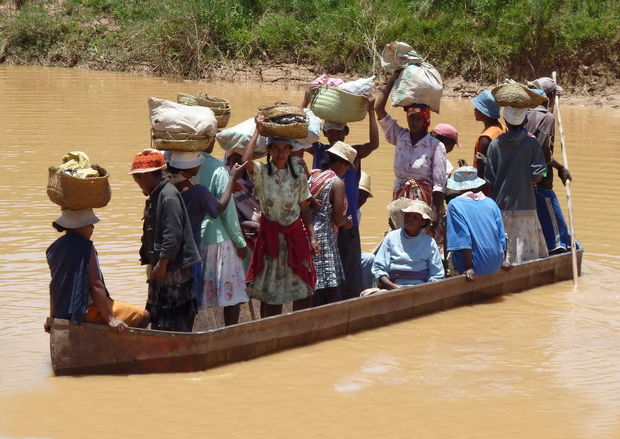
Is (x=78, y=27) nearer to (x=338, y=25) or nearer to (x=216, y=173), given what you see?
(x=338, y=25)

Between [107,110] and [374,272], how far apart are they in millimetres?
10721

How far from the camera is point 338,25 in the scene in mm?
21328

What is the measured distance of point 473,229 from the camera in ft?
20.0

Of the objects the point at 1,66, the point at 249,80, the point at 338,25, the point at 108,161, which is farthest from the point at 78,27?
the point at 108,161

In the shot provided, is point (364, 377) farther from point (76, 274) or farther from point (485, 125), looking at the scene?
point (485, 125)

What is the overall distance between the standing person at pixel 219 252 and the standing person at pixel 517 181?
7.86 ft

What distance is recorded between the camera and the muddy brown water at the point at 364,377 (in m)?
4.37

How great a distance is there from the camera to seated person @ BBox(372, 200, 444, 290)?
225 inches

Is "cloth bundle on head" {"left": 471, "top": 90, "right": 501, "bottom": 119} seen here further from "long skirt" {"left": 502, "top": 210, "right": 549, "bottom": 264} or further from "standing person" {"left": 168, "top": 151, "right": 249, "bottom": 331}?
"standing person" {"left": 168, "top": 151, "right": 249, "bottom": 331}

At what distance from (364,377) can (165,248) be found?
136 cm

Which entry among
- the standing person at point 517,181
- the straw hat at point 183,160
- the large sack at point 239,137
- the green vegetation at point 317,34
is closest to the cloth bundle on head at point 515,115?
the standing person at point 517,181

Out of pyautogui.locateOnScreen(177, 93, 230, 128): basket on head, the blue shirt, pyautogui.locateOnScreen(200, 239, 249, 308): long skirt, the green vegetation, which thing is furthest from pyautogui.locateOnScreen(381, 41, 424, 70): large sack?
the green vegetation

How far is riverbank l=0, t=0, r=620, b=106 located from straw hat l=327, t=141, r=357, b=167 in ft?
44.1

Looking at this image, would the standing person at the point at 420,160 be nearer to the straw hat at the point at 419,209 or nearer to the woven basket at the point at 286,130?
the straw hat at the point at 419,209
